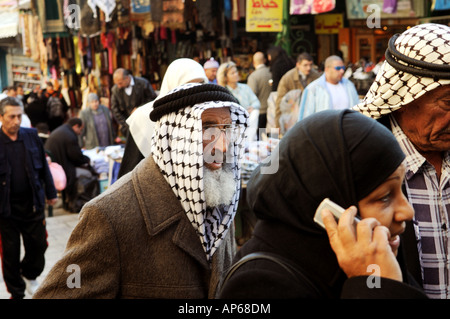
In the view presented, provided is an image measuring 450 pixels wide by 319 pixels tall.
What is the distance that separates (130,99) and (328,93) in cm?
406

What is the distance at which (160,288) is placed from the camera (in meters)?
2.35

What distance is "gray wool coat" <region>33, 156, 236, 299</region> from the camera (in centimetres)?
228

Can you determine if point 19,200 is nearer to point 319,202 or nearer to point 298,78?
point 298,78

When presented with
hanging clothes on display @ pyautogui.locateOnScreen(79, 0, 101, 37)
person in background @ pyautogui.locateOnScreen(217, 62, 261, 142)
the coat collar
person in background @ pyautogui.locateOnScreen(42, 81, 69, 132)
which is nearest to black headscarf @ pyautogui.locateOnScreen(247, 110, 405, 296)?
the coat collar

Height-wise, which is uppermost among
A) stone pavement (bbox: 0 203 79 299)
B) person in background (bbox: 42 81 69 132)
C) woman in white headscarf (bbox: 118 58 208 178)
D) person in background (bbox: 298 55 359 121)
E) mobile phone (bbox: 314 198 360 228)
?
mobile phone (bbox: 314 198 360 228)

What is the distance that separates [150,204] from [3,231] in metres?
4.86

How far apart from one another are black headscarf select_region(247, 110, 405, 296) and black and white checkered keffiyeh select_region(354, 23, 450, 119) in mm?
895

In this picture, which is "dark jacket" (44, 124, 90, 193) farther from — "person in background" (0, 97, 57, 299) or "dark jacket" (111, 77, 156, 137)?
"person in background" (0, 97, 57, 299)

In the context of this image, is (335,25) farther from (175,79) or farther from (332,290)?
(332,290)

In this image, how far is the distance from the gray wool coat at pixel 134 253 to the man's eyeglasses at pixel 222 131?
1.25 ft

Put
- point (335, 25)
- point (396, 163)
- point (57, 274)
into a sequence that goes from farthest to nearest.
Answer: point (335, 25) < point (57, 274) < point (396, 163)
